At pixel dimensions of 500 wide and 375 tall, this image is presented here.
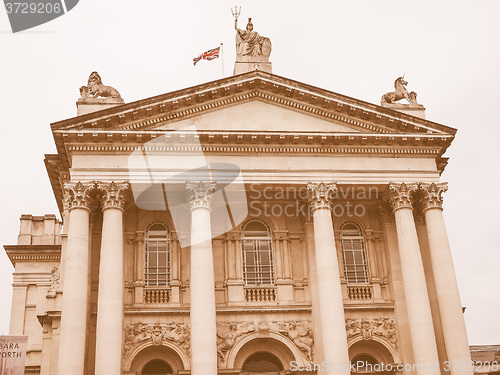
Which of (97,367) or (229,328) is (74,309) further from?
(229,328)

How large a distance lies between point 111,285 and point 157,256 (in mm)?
3845

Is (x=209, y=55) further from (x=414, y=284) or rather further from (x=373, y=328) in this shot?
(x=373, y=328)

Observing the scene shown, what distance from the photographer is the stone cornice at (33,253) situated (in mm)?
42750

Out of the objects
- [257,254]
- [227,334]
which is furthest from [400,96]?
[227,334]

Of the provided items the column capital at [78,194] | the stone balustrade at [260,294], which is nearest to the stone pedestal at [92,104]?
the column capital at [78,194]

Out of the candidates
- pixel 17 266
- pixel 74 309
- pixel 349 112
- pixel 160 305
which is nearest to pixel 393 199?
pixel 349 112

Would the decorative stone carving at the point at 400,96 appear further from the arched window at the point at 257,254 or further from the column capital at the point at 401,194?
the arched window at the point at 257,254

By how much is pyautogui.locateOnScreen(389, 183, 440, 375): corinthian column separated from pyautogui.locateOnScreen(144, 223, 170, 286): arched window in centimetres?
918

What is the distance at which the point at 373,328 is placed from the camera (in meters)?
27.7

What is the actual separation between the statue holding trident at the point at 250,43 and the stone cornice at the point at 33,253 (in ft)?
60.4

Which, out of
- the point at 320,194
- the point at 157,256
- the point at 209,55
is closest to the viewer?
the point at 320,194

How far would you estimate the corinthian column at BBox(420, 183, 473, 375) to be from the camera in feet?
84.6

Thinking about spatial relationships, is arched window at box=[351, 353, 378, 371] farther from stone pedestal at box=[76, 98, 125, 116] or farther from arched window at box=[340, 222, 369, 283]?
stone pedestal at box=[76, 98, 125, 116]
